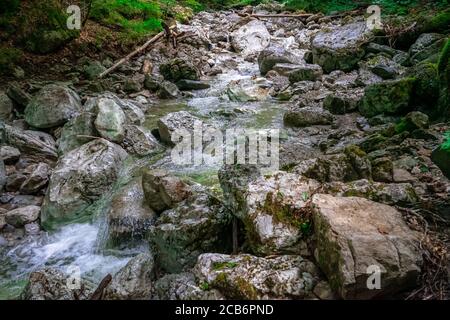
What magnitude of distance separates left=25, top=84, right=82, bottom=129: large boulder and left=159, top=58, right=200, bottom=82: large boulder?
12.9ft

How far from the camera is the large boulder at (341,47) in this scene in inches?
386

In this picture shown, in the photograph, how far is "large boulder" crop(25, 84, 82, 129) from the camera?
6.82 metres

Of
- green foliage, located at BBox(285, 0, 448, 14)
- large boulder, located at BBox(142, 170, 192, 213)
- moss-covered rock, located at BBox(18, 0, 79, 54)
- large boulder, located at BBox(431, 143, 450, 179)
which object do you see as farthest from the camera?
green foliage, located at BBox(285, 0, 448, 14)

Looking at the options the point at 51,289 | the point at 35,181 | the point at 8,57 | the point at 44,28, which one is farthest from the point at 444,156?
the point at 44,28

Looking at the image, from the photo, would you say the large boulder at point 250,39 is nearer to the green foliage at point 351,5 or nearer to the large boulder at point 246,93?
the green foliage at point 351,5

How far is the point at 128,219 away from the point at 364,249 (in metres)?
3.13

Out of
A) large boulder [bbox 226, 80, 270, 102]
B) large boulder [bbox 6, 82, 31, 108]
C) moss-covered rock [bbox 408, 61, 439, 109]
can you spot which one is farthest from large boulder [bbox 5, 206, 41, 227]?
moss-covered rock [bbox 408, 61, 439, 109]

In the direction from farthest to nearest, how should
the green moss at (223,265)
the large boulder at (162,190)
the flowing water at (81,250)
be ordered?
the large boulder at (162,190)
the flowing water at (81,250)
the green moss at (223,265)

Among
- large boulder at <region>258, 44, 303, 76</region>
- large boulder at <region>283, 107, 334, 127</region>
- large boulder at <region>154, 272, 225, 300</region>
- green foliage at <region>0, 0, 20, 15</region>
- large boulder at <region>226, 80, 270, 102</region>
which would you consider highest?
green foliage at <region>0, 0, 20, 15</region>

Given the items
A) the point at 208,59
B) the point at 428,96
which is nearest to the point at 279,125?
the point at 428,96

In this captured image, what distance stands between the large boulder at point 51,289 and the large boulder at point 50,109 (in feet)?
14.4

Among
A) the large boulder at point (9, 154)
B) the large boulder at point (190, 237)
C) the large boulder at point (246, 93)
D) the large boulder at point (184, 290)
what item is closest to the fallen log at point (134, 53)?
the large boulder at point (246, 93)

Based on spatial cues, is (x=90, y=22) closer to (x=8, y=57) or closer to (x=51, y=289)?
(x=8, y=57)

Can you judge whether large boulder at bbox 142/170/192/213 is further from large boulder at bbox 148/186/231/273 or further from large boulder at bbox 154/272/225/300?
large boulder at bbox 154/272/225/300
